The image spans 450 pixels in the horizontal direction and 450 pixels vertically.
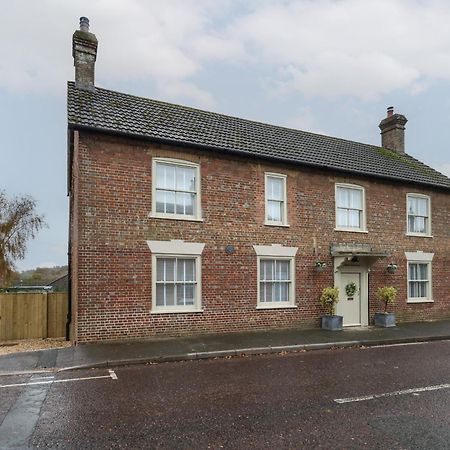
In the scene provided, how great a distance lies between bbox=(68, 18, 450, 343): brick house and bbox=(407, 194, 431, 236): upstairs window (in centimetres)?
6

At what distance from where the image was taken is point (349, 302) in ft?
51.5

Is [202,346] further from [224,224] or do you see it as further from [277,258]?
[277,258]

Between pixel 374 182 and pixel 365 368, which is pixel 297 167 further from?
pixel 365 368

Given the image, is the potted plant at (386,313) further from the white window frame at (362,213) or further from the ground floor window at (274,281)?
the ground floor window at (274,281)

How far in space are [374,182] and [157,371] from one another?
1161 cm

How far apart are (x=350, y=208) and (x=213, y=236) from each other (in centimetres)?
581

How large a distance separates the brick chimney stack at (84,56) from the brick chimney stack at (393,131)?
14.4 meters

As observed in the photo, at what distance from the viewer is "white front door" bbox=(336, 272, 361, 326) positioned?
50.9 ft

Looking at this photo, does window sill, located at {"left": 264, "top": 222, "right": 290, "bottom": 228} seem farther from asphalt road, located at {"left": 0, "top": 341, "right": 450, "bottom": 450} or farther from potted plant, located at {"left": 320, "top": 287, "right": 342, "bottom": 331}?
asphalt road, located at {"left": 0, "top": 341, "right": 450, "bottom": 450}

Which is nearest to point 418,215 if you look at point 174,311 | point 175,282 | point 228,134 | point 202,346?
point 228,134

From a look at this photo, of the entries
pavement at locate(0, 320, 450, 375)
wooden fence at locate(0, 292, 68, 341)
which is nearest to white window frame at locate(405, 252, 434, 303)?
pavement at locate(0, 320, 450, 375)

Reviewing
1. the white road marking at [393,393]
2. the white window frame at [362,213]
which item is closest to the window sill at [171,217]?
the white window frame at [362,213]

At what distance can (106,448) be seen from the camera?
16.1ft

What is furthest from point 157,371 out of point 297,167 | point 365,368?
point 297,167
